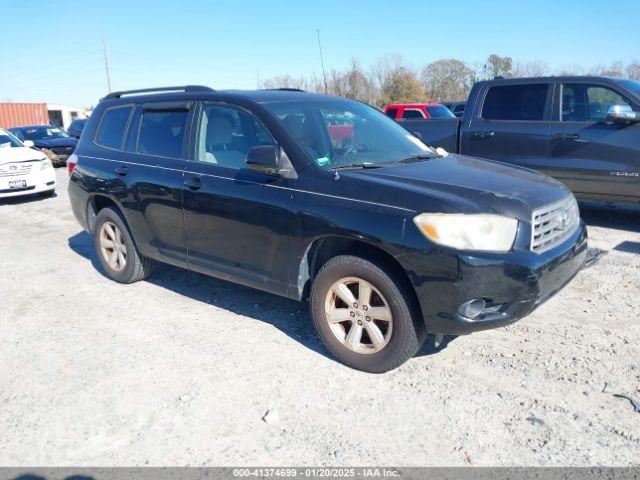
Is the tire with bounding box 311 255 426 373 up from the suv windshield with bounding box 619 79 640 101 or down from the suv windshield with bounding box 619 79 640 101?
down

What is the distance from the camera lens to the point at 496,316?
10.6ft

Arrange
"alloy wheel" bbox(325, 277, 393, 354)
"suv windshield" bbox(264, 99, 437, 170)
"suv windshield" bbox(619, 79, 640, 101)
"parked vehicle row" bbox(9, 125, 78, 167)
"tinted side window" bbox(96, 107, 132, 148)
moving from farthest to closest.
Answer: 1. "parked vehicle row" bbox(9, 125, 78, 167)
2. "suv windshield" bbox(619, 79, 640, 101)
3. "tinted side window" bbox(96, 107, 132, 148)
4. "suv windshield" bbox(264, 99, 437, 170)
5. "alloy wheel" bbox(325, 277, 393, 354)

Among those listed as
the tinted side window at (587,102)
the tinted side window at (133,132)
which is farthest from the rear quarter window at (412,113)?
the tinted side window at (133,132)

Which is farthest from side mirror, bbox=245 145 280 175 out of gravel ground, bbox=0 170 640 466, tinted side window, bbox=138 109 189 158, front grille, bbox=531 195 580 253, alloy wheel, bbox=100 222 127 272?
alloy wheel, bbox=100 222 127 272

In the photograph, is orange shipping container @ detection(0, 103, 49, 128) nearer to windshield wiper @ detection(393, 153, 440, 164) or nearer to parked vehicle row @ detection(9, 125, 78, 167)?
parked vehicle row @ detection(9, 125, 78, 167)

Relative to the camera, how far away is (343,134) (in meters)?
4.26

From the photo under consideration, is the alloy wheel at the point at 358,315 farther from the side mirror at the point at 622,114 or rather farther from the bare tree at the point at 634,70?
the bare tree at the point at 634,70

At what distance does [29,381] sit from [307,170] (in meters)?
2.36

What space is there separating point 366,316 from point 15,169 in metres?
9.42

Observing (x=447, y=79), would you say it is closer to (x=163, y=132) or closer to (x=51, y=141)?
(x=51, y=141)

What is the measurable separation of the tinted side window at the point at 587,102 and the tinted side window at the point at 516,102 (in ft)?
0.92

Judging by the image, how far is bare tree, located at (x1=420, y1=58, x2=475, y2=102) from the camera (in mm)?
44469

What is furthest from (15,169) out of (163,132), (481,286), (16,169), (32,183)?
(481,286)

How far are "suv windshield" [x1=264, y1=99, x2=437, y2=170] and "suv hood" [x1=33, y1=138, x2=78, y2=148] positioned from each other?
1405 cm
